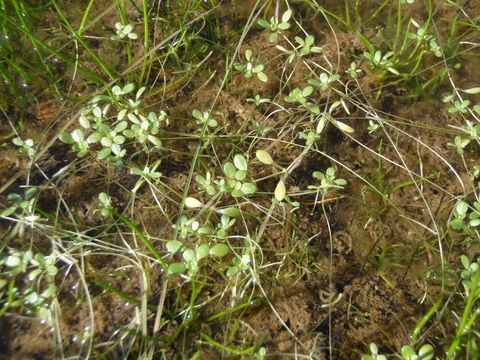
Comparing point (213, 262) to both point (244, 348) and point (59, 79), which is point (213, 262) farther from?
point (59, 79)

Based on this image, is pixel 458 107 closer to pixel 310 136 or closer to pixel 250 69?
pixel 310 136

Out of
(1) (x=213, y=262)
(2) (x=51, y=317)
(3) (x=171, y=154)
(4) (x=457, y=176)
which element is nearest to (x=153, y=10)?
(3) (x=171, y=154)

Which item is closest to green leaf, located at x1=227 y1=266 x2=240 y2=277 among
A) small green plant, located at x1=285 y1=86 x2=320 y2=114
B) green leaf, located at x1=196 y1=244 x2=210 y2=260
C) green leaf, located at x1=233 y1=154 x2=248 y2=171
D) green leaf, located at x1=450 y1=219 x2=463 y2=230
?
green leaf, located at x1=196 y1=244 x2=210 y2=260


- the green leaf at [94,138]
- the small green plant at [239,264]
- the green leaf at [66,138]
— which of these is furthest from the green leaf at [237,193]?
the green leaf at [66,138]

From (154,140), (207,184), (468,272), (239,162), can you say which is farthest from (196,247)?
(468,272)

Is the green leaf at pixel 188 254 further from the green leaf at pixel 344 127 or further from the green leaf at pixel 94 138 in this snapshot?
the green leaf at pixel 344 127

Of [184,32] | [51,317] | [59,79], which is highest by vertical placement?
[184,32]
